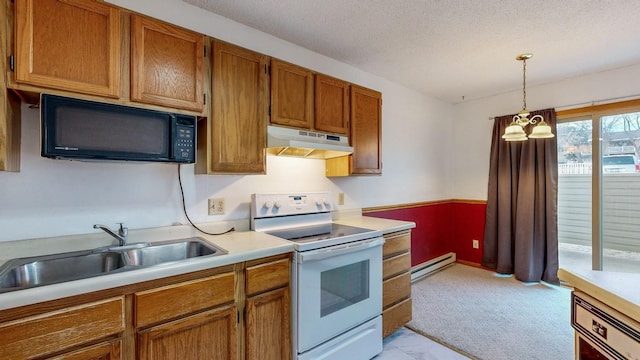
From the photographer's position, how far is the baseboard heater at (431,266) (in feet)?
11.8

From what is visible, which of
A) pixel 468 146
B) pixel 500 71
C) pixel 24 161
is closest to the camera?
pixel 24 161

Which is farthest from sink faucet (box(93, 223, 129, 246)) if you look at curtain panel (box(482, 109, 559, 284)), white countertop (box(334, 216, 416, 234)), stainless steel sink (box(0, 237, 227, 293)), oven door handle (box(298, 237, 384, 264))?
curtain panel (box(482, 109, 559, 284))

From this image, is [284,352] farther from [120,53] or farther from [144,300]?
[120,53]

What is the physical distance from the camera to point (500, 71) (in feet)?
10.1

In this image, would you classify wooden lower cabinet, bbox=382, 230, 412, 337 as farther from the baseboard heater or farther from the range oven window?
the baseboard heater

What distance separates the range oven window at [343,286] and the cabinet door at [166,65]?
1.31m

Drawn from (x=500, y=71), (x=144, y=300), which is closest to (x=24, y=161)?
(x=144, y=300)

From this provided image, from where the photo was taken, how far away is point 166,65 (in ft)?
5.19

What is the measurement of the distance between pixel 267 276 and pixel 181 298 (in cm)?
44

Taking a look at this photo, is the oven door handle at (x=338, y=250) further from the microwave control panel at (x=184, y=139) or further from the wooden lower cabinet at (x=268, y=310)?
the microwave control panel at (x=184, y=139)

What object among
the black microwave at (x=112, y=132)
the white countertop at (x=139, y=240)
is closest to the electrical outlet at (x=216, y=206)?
the white countertop at (x=139, y=240)

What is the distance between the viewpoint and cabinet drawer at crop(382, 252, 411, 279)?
89.7 inches

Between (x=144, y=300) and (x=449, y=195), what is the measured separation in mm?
4055

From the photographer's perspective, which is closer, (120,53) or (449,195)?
(120,53)
